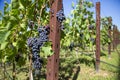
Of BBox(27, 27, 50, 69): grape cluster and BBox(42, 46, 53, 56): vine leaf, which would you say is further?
BBox(27, 27, 50, 69): grape cluster

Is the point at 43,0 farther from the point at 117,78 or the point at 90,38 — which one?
the point at 90,38

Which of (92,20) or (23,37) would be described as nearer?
(23,37)

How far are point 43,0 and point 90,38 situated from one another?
8716 millimetres

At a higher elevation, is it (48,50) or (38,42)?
(38,42)

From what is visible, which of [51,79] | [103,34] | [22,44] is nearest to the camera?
[51,79]

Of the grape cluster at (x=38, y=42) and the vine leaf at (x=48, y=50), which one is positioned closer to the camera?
the vine leaf at (x=48, y=50)

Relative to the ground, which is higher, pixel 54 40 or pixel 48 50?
pixel 54 40

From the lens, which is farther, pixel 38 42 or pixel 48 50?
pixel 38 42

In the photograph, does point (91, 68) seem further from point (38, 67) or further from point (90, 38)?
point (38, 67)

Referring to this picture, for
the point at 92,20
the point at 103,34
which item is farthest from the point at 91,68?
the point at 103,34

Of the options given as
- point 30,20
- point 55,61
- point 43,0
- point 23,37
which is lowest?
point 55,61

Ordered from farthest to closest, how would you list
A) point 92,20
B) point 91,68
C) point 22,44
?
point 92,20, point 91,68, point 22,44

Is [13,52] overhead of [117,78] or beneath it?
overhead

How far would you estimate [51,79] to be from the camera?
3.42 meters
